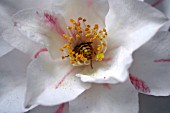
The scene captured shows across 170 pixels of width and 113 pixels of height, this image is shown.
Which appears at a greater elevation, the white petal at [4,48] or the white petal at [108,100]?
the white petal at [4,48]

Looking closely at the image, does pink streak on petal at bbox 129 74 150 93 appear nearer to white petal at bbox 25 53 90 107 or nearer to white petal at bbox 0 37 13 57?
white petal at bbox 25 53 90 107

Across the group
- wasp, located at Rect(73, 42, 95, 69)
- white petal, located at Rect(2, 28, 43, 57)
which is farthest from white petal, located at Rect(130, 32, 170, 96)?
white petal, located at Rect(2, 28, 43, 57)

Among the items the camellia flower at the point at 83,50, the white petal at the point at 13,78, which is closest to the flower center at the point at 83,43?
the camellia flower at the point at 83,50

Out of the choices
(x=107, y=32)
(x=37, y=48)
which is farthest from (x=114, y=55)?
(x=37, y=48)

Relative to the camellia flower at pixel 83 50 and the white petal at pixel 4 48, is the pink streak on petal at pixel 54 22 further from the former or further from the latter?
the white petal at pixel 4 48

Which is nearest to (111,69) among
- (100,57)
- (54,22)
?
(100,57)

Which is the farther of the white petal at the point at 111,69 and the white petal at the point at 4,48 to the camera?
the white petal at the point at 4,48

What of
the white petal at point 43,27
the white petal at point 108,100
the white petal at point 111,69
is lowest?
the white petal at point 108,100
